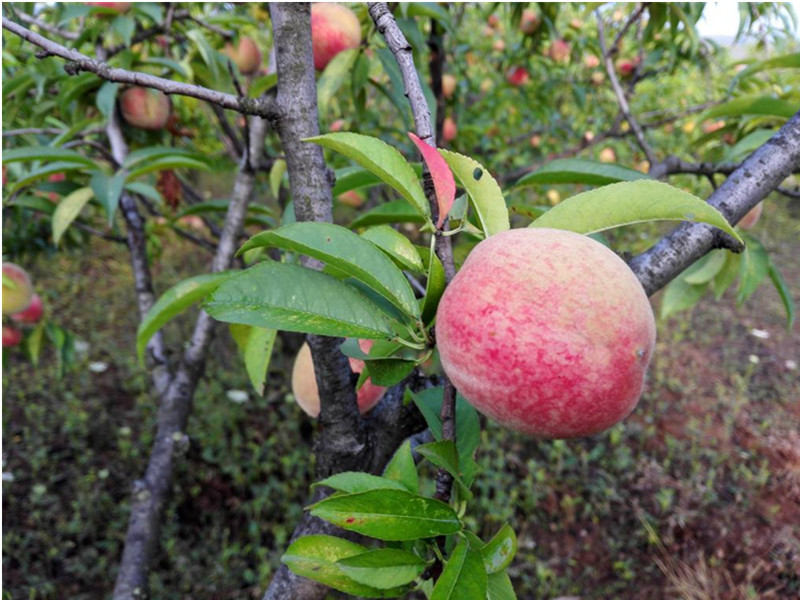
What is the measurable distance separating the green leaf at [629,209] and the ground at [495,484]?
1.28 metres

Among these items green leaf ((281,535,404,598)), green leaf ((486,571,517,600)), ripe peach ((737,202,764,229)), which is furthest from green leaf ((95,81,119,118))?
ripe peach ((737,202,764,229))

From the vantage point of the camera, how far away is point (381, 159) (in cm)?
42

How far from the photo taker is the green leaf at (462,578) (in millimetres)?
390

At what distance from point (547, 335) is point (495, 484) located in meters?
1.42

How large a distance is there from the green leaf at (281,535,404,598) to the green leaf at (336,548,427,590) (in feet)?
0.06

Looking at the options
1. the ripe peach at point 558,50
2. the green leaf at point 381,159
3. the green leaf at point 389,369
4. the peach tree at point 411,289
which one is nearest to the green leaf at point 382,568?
the peach tree at point 411,289

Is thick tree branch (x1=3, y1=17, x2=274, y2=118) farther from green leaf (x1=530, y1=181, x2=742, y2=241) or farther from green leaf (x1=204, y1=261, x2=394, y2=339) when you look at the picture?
green leaf (x1=530, y1=181, x2=742, y2=241)

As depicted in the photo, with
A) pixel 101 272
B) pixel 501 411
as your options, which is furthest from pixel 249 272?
pixel 101 272

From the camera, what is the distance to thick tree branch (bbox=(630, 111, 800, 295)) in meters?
0.54

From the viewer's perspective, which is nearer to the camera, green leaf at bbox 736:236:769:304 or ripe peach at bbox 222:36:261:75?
green leaf at bbox 736:236:769:304

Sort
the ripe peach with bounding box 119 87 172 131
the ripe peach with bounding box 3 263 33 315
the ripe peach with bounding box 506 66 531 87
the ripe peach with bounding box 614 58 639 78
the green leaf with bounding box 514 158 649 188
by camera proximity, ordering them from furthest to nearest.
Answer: the ripe peach with bounding box 506 66 531 87
the ripe peach with bounding box 614 58 639 78
the ripe peach with bounding box 3 263 33 315
the ripe peach with bounding box 119 87 172 131
the green leaf with bounding box 514 158 649 188

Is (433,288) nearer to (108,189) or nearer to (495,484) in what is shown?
(108,189)

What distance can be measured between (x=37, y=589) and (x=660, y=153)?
331 centimetres

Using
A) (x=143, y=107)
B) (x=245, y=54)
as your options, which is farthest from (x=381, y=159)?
(x=245, y=54)
